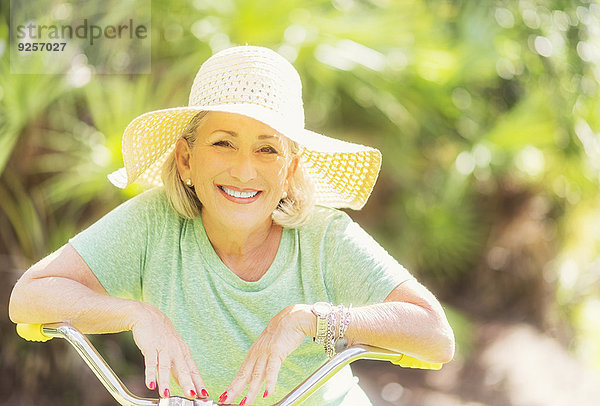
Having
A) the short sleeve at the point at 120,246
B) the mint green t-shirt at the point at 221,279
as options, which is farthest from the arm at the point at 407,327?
the short sleeve at the point at 120,246

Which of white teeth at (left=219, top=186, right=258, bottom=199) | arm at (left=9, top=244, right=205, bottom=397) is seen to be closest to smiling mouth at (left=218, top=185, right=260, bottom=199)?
white teeth at (left=219, top=186, right=258, bottom=199)

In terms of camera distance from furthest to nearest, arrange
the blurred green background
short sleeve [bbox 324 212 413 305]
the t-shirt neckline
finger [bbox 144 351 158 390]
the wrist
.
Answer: the blurred green background, the t-shirt neckline, short sleeve [bbox 324 212 413 305], the wrist, finger [bbox 144 351 158 390]

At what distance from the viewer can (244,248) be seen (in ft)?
6.11

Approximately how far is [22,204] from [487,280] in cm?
331

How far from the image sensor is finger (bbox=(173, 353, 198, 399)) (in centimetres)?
142

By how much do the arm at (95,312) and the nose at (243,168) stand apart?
347 millimetres

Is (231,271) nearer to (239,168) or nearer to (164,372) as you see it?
(239,168)

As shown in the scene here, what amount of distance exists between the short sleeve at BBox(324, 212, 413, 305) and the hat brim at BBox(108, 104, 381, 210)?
0.18 m

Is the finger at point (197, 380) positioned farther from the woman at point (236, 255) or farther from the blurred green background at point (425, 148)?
the blurred green background at point (425, 148)

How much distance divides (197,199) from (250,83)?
0.35 metres

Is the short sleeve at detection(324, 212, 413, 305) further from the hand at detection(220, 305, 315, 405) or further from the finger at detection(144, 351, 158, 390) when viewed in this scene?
the finger at detection(144, 351, 158, 390)

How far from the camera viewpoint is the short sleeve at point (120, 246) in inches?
68.2

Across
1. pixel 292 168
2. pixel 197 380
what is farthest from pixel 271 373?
pixel 292 168

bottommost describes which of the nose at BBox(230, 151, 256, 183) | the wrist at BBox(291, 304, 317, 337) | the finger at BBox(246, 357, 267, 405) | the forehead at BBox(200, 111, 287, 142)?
the finger at BBox(246, 357, 267, 405)
